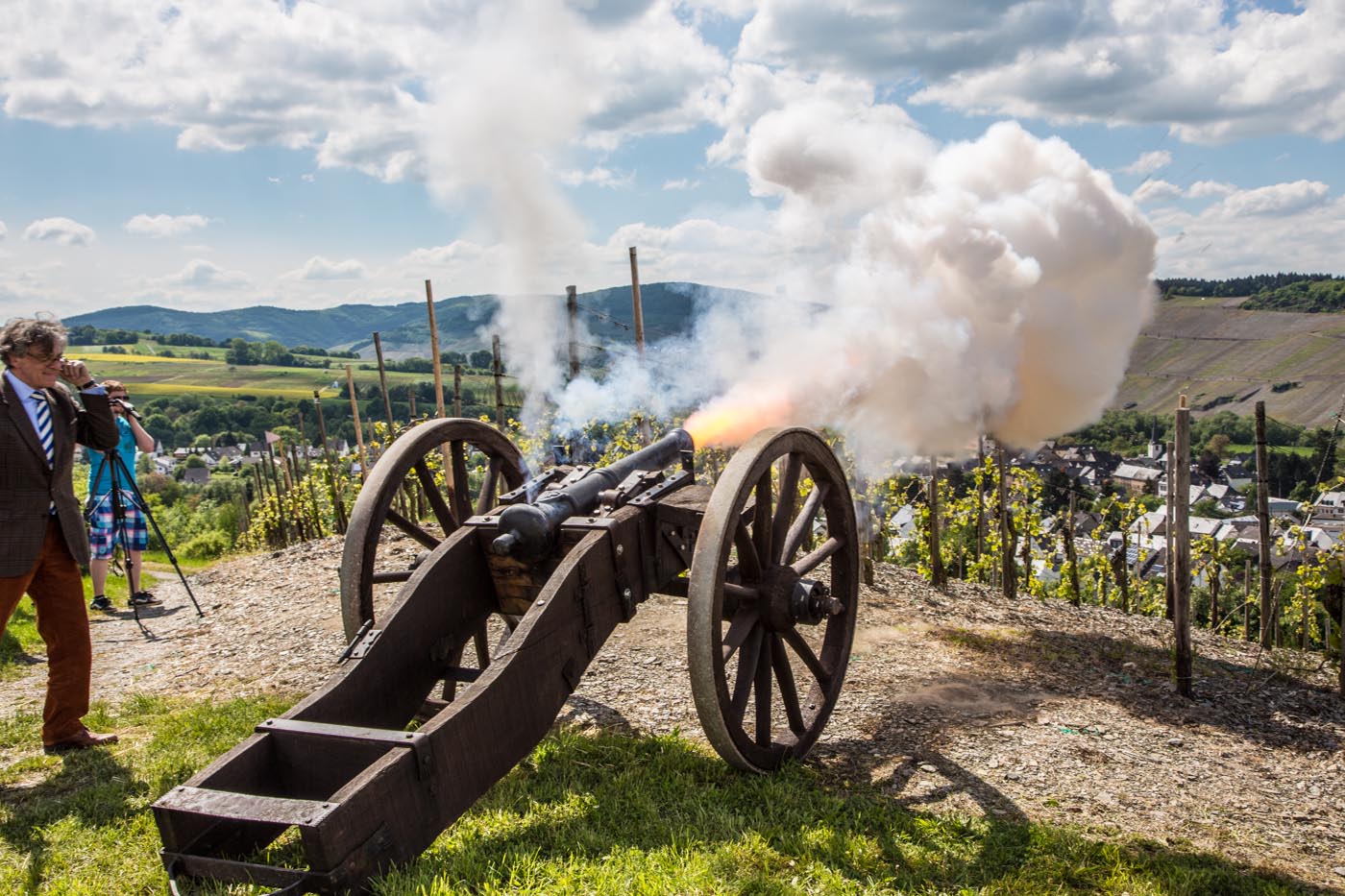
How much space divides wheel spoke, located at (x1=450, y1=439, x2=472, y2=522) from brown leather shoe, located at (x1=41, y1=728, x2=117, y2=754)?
2.40m

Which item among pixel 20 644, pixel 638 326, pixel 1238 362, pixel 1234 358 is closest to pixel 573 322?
pixel 638 326

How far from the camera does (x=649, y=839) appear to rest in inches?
160

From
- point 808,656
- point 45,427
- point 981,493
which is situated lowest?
point 981,493

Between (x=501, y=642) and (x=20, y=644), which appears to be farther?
(x=20, y=644)

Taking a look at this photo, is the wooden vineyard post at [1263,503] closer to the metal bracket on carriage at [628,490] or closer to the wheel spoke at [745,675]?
the wheel spoke at [745,675]

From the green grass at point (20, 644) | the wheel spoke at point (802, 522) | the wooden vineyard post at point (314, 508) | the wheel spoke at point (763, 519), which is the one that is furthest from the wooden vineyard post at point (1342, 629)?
the wooden vineyard post at point (314, 508)

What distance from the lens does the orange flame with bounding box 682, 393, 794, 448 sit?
289 inches

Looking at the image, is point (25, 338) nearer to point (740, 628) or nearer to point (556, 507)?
point (556, 507)

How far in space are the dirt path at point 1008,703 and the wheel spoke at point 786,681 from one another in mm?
411

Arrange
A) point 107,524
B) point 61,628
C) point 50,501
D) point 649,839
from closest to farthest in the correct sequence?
point 649,839, point 50,501, point 61,628, point 107,524

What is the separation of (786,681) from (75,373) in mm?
4442

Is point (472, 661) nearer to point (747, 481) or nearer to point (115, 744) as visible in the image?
point (115, 744)

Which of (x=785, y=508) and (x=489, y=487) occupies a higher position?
(x=489, y=487)

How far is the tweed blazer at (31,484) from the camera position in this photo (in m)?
4.88
